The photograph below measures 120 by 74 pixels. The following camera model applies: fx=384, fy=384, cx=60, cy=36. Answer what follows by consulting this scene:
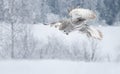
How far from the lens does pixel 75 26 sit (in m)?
10.7

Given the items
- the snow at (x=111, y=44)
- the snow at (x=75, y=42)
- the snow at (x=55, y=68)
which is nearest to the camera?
the snow at (x=55, y=68)

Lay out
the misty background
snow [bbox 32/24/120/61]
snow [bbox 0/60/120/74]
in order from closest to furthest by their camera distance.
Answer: snow [bbox 0/60/120/74], the misty background, snow [bbox 32/24/120/61]

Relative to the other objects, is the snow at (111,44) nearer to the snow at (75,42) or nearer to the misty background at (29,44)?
the snow at (75,42)

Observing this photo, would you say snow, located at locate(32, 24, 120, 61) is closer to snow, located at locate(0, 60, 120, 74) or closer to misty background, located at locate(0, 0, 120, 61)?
misty background, located at locate(0, 0, 120, 61)

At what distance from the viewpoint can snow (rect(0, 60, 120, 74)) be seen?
2.97 meters

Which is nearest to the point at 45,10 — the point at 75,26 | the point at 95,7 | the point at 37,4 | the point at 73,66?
the point at 37,4

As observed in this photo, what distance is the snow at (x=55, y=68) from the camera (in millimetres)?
2971

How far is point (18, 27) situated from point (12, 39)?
0.42 m

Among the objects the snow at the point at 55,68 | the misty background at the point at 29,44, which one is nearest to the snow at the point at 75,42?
the misty background at the point at 29,44

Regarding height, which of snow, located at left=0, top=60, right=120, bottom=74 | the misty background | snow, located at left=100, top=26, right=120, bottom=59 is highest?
snow, located at left=0, top=60, right=120, bottom=74

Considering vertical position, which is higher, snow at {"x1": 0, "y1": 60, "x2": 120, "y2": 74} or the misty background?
snow at {"x1": 0, "y1": 60, "x2": 120, "y2": 74}

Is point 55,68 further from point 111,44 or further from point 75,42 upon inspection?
point 111,44

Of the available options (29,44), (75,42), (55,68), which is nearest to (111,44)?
(75,42)

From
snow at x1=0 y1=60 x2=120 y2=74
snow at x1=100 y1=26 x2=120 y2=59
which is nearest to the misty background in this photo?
snow at x1=100 y1=26 x2=120 y2=59
